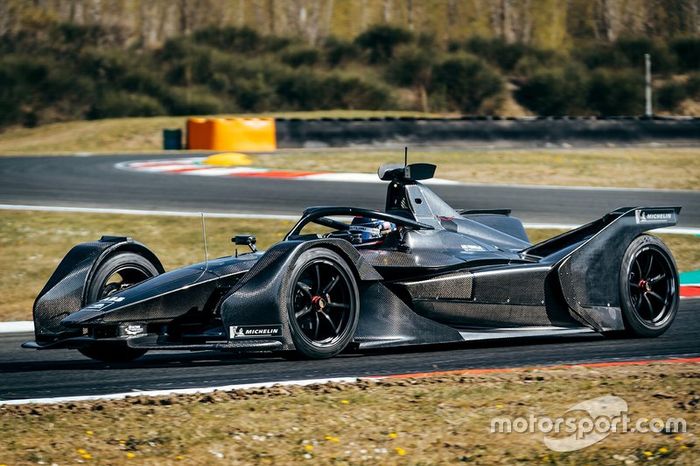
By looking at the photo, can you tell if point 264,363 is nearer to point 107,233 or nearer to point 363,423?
point 363,423

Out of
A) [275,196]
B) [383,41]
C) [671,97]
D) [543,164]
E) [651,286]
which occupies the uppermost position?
[383,41]

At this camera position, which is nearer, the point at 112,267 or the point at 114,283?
the point at 112,267

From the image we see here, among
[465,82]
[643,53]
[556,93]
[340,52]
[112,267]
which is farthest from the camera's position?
[340,52]

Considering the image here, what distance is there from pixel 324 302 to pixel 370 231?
886mm

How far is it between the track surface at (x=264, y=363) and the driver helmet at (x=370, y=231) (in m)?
0.86

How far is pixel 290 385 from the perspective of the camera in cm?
672

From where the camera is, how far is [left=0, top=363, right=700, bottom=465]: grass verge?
512 centimetres

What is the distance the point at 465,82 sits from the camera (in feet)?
144

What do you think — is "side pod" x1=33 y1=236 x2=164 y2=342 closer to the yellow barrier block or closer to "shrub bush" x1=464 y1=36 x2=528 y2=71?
the yellow barrier block

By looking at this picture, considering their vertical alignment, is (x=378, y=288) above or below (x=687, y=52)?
below

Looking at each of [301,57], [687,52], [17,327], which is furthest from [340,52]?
[17,327]

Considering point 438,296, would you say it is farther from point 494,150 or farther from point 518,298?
point 494,150

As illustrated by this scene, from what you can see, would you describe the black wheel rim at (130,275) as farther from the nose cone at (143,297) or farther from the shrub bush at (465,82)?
the shrub bush at (465,82)

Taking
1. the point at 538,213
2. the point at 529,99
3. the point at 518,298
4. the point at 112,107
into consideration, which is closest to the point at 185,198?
the point at 538,213
